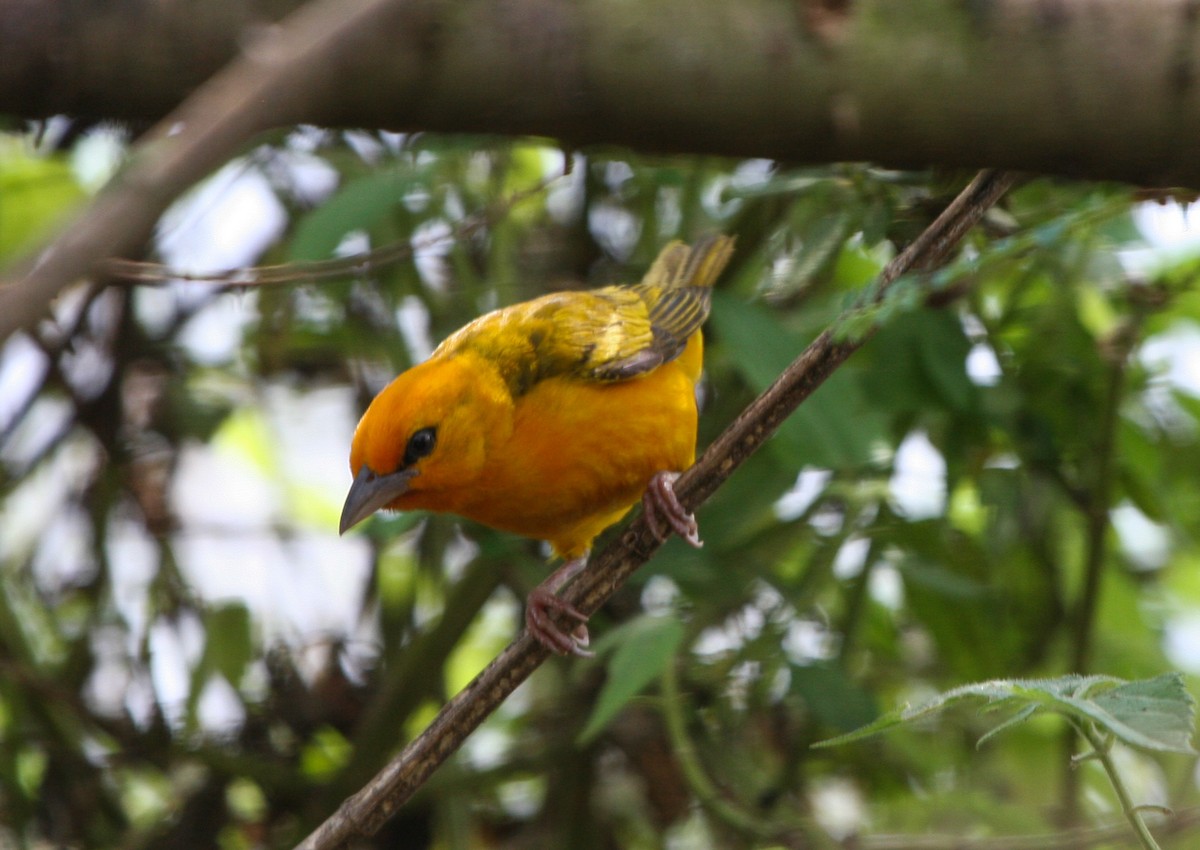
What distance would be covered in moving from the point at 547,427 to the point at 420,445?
0.38 metres

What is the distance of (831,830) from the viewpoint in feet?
13.0

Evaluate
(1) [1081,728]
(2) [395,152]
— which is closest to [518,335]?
(2) [395,152]

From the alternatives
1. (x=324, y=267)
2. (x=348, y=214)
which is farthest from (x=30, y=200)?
(x=348, y=214)

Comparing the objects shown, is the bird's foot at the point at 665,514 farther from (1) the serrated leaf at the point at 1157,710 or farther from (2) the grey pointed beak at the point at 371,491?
(1) the serrated leaf at the point at 1157,710

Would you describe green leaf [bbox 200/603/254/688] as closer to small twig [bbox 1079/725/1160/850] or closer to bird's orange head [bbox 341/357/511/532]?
bird's orange head [bbox 341/357/511/532]

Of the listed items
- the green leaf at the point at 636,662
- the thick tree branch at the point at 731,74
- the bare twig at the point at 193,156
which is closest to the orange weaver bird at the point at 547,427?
the green leaf at the point at 636,662

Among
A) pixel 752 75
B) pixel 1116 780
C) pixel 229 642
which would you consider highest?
pixel 752 75

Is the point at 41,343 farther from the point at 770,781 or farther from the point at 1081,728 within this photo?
the point at 1081,728

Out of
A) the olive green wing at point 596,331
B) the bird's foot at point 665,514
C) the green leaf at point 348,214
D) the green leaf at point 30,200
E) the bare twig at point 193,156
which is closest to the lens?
the bare twig at point 193,156

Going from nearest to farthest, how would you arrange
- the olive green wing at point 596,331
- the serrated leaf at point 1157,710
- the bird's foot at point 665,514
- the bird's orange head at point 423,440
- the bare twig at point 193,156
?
the bare twig at point 193,156, the serrated leaf at point 1157,710, the bird's foot at point 665,514, the bird's orange head at point 423,440, the olive green wing at point 596,331

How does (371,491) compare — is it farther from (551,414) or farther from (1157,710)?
(1157,710)

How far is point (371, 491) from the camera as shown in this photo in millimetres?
3199

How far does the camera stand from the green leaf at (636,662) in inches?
110

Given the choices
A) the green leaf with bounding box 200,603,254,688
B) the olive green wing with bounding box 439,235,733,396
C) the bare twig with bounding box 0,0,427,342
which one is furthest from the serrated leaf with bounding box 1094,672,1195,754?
the green leaf with bounding box 200,603,254,688
